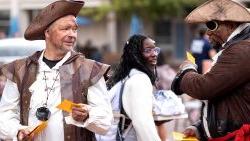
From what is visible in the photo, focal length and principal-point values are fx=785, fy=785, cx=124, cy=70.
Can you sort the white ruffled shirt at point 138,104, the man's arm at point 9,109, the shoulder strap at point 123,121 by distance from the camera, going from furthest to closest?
the shoulder strap at point 123,121
the white ruffled shirt at point 138,104
the man's arm at point 9,109

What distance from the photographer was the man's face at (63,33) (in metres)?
5.07

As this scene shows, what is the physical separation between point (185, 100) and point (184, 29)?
69.9 ft

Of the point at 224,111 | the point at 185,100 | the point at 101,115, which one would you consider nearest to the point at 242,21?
the point at 224,111

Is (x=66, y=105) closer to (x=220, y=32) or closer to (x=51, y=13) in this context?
(x=51, y=13)

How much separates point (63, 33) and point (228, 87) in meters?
1.11

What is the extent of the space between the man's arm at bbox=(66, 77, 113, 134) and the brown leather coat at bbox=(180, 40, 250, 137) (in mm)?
547

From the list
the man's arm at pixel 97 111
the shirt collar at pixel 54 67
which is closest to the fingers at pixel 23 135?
the man's arm at pixel 97 111

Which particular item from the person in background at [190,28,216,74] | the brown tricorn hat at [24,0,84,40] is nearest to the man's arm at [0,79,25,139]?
the brown tricorn hat at [24,0,84,40]

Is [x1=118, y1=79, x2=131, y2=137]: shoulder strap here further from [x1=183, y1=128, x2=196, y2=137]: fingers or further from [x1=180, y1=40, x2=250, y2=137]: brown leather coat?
[x1=180, y1=40, x2=250, y2=137]: brown leather coat

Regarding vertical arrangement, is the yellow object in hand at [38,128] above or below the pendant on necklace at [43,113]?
below

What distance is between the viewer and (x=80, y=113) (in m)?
4.78

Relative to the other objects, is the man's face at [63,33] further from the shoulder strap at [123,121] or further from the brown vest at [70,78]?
the shoulder strap at [123,121]

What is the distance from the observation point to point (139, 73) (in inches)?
239

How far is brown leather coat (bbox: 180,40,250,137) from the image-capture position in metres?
4.86
